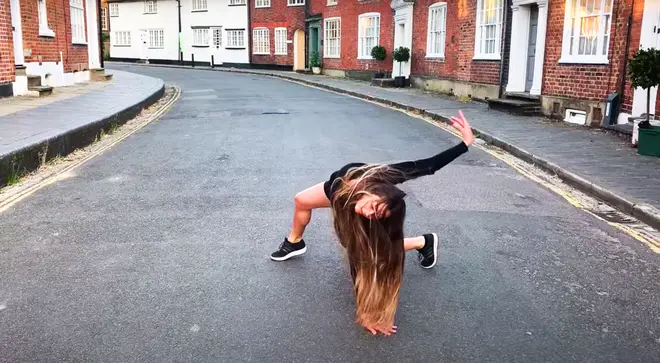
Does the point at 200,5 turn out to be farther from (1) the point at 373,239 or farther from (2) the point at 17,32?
(1) the point at 373,239

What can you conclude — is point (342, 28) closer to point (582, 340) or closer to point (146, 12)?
point (146, 12)

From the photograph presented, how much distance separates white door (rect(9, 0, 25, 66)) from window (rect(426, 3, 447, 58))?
1348 cm

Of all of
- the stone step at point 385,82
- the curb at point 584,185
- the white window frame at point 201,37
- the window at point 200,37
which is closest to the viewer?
the curb at point 584,185

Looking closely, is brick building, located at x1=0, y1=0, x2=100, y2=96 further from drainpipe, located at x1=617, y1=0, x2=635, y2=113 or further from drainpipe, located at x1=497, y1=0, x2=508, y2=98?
drainpipe, located at x1=617, y1=0, x2=635, y2=113

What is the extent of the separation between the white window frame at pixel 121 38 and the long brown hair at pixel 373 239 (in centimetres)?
A: 5084

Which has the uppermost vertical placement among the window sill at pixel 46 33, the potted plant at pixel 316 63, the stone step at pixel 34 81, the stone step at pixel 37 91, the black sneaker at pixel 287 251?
the window sill at pixel 46 33

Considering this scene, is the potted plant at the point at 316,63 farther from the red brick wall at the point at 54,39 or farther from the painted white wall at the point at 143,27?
the red brick wall at the point at 54,39

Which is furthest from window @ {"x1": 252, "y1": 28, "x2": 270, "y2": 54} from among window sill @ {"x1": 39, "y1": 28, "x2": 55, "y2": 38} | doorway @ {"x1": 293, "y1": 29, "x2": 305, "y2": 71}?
window sill @ {"x1": 39, "y1": 28, "x2": 55, "y2": 38}

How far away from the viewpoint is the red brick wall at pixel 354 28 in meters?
28.2

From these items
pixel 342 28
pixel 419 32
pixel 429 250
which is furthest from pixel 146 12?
pixel 429 250

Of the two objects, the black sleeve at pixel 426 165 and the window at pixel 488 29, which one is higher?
the window at pixel 488 29

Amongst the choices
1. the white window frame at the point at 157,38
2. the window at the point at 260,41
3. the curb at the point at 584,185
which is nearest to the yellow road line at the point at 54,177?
the curb at the point at 584,185

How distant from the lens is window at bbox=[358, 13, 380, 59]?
29.2 m

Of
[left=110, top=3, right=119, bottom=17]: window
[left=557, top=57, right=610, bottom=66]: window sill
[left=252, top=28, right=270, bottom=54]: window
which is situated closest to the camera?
[left=557, top=57, right=610, bottom=66]: window sill
